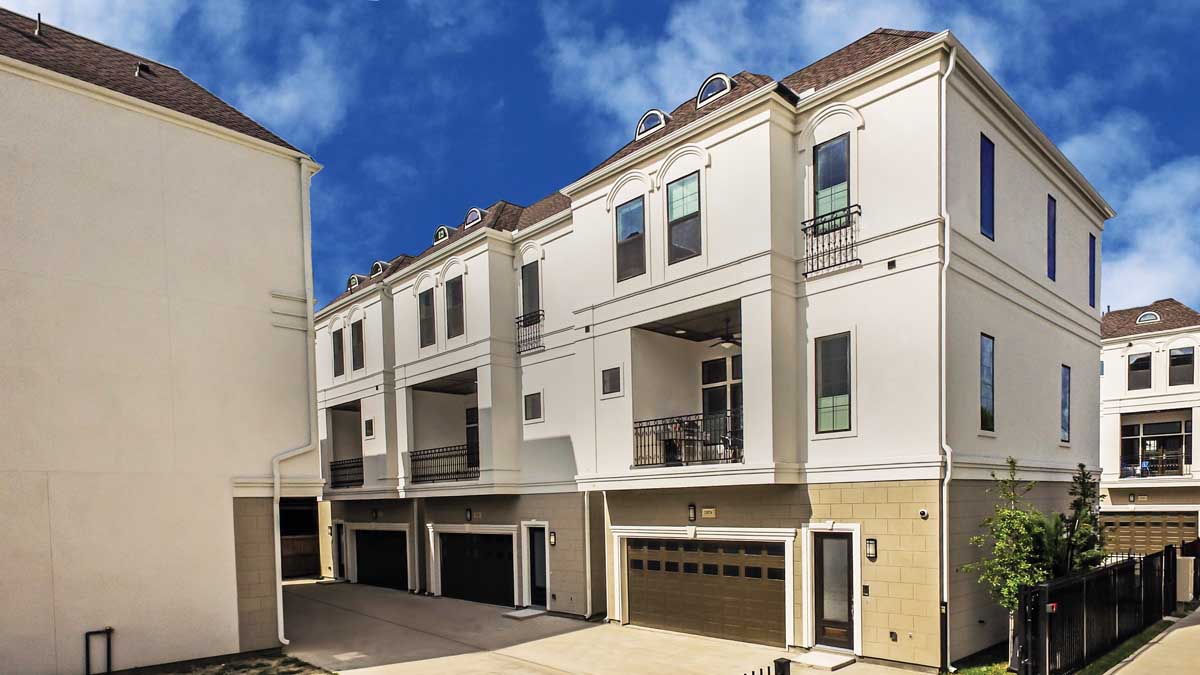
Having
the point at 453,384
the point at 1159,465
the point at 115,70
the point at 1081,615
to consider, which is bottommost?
the point at 1081,615

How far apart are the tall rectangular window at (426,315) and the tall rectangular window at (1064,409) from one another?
50.6ft

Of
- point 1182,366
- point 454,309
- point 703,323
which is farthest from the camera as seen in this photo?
point 1182,366

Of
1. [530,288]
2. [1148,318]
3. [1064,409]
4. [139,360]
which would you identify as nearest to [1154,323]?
[1148,318]

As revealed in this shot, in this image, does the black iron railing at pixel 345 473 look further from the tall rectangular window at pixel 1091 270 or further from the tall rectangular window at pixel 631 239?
the tall rectangular window at pixel 1091 270

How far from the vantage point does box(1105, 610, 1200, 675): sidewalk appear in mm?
10141

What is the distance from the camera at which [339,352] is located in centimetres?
2372

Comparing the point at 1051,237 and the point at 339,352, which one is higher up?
the point at 1051,237

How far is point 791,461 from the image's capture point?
11.8 metres

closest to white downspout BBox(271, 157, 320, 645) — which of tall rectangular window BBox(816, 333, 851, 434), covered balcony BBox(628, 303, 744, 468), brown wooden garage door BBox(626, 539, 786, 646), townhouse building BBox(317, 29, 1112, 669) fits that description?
townhouse building BBox(317, 29, 1112, 669)

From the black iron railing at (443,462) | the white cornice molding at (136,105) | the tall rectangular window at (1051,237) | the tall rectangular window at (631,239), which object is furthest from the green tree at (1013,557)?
the white cornice molding at (136,105)

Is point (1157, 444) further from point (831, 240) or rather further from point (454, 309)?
point (454, 309)

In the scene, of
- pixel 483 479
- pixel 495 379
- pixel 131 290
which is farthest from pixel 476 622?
pixel 131 290

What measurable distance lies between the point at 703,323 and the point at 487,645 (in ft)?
25.1

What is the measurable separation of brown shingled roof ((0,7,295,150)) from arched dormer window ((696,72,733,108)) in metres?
8.43
